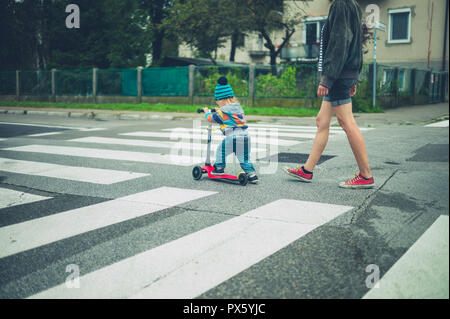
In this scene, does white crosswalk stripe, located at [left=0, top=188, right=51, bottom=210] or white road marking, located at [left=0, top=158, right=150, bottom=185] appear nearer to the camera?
white crosswalk stripe, located at [left=0, top=188, right=51, bottom=210]

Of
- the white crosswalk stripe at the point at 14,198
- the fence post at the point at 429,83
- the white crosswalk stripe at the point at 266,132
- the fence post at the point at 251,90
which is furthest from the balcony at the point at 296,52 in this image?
the white crosswalk stripe at the point at 14,198

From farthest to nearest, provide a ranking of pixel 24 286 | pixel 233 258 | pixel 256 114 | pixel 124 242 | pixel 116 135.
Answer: pixel 256 114, pixel 116 135, pixel 124 242, pixel 233 258, pixel 24 286

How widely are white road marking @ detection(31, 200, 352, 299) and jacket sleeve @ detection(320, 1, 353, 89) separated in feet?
4.68

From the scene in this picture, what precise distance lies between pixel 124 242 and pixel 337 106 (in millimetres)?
2667

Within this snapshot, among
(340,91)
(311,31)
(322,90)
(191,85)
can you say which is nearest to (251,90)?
(191,85)

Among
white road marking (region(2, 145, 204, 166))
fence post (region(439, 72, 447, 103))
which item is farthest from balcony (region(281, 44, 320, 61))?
white road marking (region(2, 145, 204, 166))

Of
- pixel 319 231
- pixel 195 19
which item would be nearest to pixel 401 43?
pixel 195 19

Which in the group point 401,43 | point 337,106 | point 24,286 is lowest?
point 24,286

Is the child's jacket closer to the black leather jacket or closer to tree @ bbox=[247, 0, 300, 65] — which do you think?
the black leather jacket

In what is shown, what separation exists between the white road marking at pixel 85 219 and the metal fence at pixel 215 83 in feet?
43.0

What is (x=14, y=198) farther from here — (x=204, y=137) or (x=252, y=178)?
(x=204, y=137)

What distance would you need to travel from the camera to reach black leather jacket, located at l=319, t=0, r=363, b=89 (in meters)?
4.59
